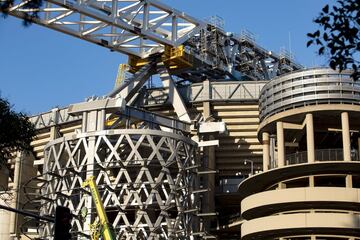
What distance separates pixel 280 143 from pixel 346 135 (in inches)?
225

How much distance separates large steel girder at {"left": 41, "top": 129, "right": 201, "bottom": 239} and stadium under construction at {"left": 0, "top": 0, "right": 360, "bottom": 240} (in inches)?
4.7

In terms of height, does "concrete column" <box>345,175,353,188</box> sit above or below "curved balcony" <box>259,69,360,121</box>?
below

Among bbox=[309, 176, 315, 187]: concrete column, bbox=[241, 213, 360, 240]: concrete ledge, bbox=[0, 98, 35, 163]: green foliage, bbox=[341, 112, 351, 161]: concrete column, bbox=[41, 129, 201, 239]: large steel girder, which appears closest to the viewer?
bbox=[0, 98, 35, 163]: green foliage

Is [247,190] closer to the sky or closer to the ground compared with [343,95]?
closer to the ground

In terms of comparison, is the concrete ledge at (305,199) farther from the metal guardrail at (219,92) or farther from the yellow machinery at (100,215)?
the metal guardrail at (219,92)

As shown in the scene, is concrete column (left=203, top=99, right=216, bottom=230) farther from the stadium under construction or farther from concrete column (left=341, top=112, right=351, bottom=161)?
concrete column (left=341, top=112, right=351, bottom=161)

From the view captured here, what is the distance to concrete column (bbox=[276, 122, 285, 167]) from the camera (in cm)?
6078

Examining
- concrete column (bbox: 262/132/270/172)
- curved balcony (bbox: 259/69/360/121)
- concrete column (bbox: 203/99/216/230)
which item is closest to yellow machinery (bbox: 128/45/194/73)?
concrete column (bbox: 203/99/216/230)

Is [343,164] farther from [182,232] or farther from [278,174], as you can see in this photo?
[182,232]

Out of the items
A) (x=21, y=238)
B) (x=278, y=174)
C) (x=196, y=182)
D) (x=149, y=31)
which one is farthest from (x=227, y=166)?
(x=21, y=238)

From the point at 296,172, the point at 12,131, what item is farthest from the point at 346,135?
the point at 12,131

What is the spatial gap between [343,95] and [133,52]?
23.1 meters

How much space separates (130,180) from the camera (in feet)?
198

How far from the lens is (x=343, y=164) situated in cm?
5756
